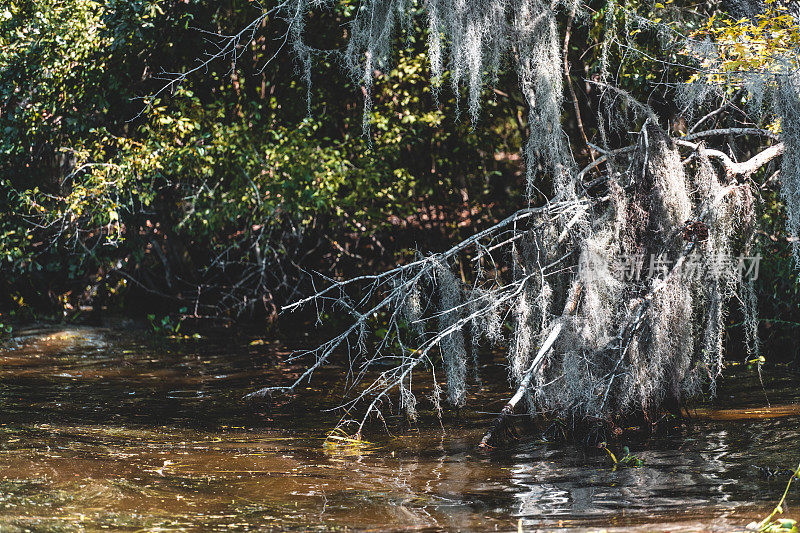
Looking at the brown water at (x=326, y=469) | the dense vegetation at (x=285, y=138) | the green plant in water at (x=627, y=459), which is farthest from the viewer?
the dense vegetation at (x=285, y=138)

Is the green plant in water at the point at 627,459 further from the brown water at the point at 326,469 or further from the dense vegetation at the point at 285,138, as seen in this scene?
the dense vegetation at the point at 285,138

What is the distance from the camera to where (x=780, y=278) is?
9852mm

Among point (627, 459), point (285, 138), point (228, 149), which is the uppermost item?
point (285, 138)

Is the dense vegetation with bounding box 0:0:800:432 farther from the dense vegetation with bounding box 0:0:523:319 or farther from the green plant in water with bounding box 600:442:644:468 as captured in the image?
the green plant in water with bounding box 600:442:644:468

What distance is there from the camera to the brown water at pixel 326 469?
5.05 m

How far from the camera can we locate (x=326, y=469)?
6.36m

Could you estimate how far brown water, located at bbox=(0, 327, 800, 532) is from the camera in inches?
199

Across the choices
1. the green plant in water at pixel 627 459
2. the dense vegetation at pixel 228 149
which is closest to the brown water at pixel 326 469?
the green plant in water at pixel 627 459

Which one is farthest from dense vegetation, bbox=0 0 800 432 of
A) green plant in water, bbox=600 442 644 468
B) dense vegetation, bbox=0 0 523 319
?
green plant in water, bbox=600 442 644 468

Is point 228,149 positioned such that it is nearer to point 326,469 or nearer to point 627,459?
point 326,469

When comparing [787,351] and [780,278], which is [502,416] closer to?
[780,278]

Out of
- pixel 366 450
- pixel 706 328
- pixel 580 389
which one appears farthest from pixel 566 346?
pixel 366 450

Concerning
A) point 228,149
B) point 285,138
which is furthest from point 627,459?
point 228,149

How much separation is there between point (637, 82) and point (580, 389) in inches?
194
